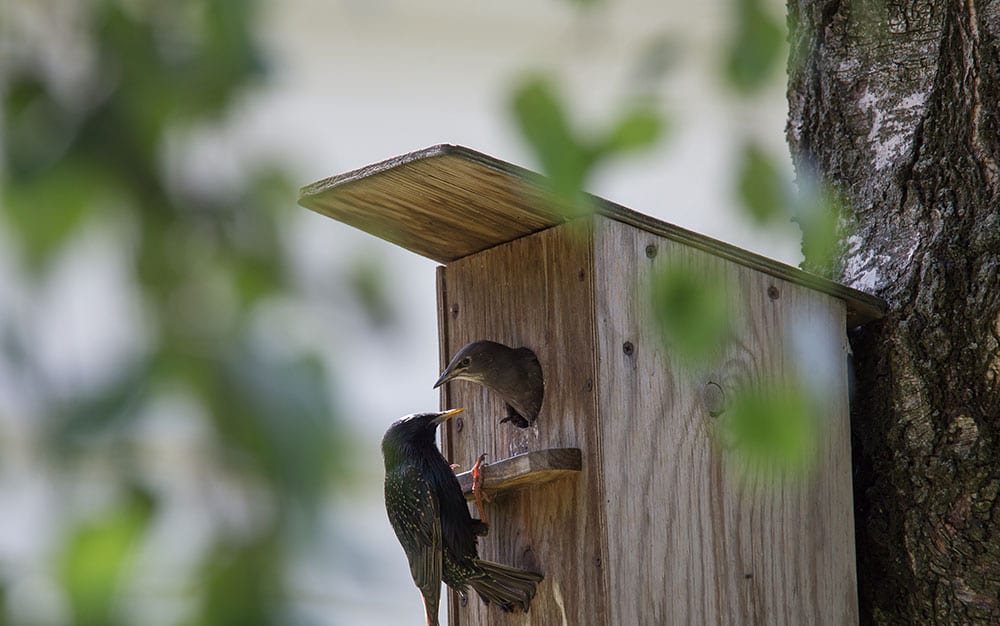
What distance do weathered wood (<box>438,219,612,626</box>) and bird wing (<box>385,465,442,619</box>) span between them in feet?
0.38

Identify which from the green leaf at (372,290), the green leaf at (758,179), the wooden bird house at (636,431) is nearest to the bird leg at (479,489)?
the wooden bird house at (636,431)

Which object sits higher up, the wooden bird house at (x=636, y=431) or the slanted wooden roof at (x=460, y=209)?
the slanted wooden roof at (x=460, y=209)

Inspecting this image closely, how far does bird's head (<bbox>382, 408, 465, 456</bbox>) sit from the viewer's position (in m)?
3.10

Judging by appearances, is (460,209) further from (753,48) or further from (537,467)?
(753,48)

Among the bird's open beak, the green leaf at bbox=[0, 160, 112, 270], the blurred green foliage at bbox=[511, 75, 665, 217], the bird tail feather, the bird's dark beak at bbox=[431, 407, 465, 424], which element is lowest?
the bird tail feather

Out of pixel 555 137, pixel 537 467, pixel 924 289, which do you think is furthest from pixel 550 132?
pixel 924 289

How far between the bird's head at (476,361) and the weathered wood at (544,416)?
0.07 metres

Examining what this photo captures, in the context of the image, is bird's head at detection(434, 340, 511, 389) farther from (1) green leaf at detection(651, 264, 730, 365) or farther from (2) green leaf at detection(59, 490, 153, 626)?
(2) green leaf at detection(59, 490, 153, 626)

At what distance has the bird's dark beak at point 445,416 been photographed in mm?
3015

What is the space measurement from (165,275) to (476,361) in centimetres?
210

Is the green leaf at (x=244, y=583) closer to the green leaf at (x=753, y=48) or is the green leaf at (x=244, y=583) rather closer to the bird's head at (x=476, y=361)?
the green leaf at (x=753, y=48)

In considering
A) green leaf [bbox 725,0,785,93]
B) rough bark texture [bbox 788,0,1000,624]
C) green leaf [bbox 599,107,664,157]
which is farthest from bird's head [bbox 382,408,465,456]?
green leaf [bbox 599,107,664,157]

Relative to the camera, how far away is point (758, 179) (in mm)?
1187

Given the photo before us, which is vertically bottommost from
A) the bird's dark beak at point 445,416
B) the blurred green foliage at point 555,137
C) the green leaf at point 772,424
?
the green leaf at point 772,424
